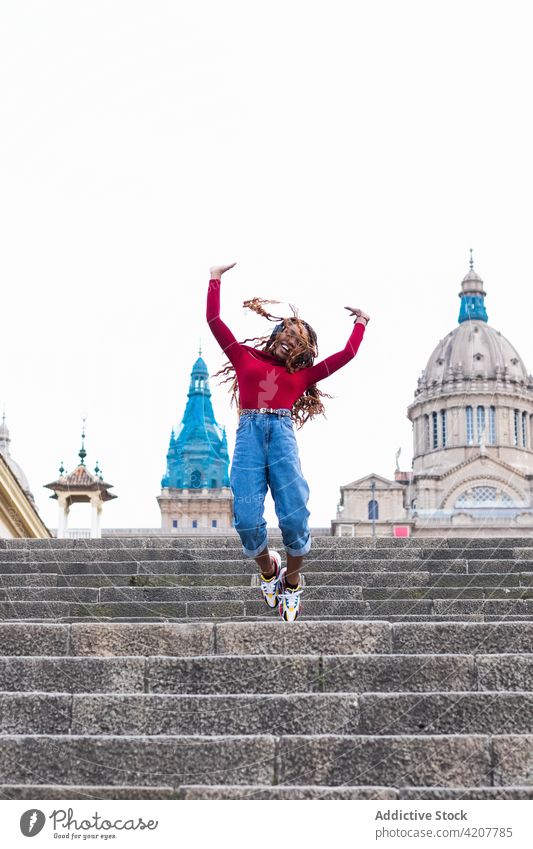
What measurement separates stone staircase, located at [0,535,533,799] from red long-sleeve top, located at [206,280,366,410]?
1.12m

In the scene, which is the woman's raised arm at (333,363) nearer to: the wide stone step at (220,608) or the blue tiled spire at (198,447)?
the wide stone step at (220,608)

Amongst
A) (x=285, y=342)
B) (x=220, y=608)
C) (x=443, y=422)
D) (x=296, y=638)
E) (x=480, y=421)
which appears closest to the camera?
(x=296, y=638)

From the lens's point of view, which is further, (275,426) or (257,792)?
(275,426)

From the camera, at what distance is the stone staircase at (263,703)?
504cm

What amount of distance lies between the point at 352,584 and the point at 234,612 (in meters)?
1.20

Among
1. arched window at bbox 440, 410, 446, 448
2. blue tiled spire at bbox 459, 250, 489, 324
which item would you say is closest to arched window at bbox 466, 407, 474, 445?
arched window at bbox 440, 410, 446, 448

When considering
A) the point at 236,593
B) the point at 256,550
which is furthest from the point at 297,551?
the point at 236,593

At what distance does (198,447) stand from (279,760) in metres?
92.9

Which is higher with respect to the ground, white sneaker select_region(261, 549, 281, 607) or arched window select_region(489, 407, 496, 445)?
arched window select_region(489, 407, 496, 445)

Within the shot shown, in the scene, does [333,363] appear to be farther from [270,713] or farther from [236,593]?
[236,593]

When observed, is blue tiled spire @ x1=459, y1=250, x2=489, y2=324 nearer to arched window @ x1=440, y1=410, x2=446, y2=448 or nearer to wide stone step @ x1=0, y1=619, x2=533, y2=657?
arched window @ x1=440, y1=410, x2=446, y2=448

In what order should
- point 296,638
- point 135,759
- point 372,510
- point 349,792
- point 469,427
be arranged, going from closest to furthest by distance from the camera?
point 349,792, point 135,759, point 296,638, point 372,510, point 469,427

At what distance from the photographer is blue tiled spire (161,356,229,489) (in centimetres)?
9606

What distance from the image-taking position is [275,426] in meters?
6.59
